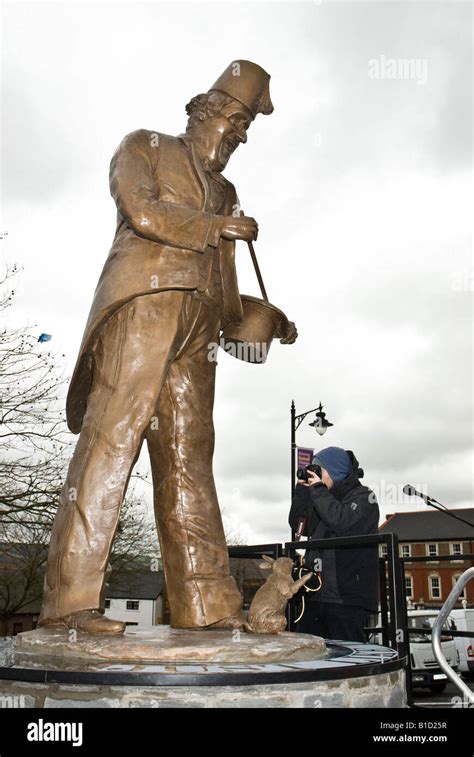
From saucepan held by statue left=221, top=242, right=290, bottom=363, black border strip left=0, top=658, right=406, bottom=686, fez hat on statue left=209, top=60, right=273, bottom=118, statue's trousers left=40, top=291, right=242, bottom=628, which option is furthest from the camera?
saucepan held by statue left=221, top=242, right=290, bottom=363

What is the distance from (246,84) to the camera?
449cm

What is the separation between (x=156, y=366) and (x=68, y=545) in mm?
1082

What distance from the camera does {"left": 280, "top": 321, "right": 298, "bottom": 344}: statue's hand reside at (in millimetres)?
4779

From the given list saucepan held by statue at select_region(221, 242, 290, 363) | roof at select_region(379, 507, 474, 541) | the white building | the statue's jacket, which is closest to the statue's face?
the statue's jacket

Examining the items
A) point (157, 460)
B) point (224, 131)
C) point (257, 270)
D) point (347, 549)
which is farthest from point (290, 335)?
point (347, 549)

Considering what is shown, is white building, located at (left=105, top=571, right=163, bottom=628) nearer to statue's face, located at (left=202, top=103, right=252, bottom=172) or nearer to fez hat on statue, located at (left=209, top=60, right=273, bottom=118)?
statue's face, located at (left=202, top=103, right=252, bottom=172)

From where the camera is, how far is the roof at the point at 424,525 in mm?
69562

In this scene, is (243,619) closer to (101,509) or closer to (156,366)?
(101,509)

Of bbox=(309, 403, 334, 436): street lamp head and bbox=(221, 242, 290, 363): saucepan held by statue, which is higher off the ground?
bbox=(309, 403, 334, 436): street lamp head

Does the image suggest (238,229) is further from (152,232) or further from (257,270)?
(257,270)

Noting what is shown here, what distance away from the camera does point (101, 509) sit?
12.1 ft

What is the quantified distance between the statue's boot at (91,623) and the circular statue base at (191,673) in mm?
62

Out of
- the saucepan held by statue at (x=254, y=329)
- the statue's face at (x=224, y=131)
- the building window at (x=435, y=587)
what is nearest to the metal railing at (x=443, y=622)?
the saucepan held by statue at (x=254, y=329)
